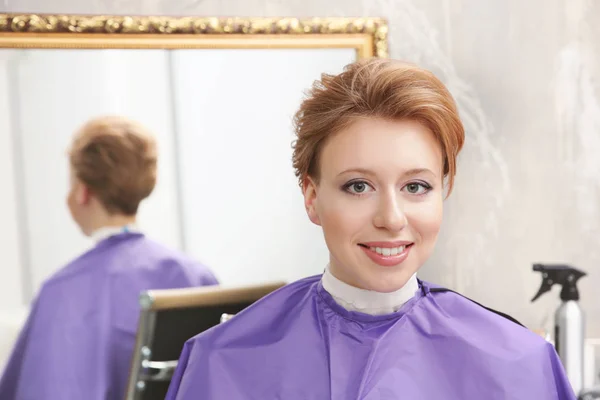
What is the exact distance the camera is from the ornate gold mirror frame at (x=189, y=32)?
176cm

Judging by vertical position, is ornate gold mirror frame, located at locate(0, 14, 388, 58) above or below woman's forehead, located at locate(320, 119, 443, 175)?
above

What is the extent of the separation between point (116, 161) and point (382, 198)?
2.81 feet

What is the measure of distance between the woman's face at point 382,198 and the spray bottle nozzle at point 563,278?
2.62 ft

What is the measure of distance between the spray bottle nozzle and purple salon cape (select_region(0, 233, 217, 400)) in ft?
3.02

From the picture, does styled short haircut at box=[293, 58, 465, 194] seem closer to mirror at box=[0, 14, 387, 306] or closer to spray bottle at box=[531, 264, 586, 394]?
mirror at box=[0, 14, 387, 306]

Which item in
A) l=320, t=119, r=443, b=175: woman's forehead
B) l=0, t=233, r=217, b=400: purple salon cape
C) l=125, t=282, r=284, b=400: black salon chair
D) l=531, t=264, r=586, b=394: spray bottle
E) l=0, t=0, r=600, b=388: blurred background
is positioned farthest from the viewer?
l=0, t=0, r=600, b=388: blurred background

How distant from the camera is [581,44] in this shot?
2.10 meters

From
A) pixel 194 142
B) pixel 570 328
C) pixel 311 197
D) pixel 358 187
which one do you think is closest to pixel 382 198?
pixel 358 187

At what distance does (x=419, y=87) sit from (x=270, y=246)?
33.2 inches

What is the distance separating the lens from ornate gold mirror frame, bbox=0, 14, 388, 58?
5.76 feet

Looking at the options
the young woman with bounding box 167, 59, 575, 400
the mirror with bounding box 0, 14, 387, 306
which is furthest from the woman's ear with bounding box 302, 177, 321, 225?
the mirror with bounding box 0, 14, 387, 306

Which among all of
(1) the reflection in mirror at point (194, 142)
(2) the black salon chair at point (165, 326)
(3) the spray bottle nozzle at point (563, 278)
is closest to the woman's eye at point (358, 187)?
(2) the black salon chair at point (165, 326)

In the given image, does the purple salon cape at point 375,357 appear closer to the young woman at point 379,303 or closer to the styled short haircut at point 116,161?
the young woman at point 379,303

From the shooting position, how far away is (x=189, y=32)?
Answer: 185 cm
